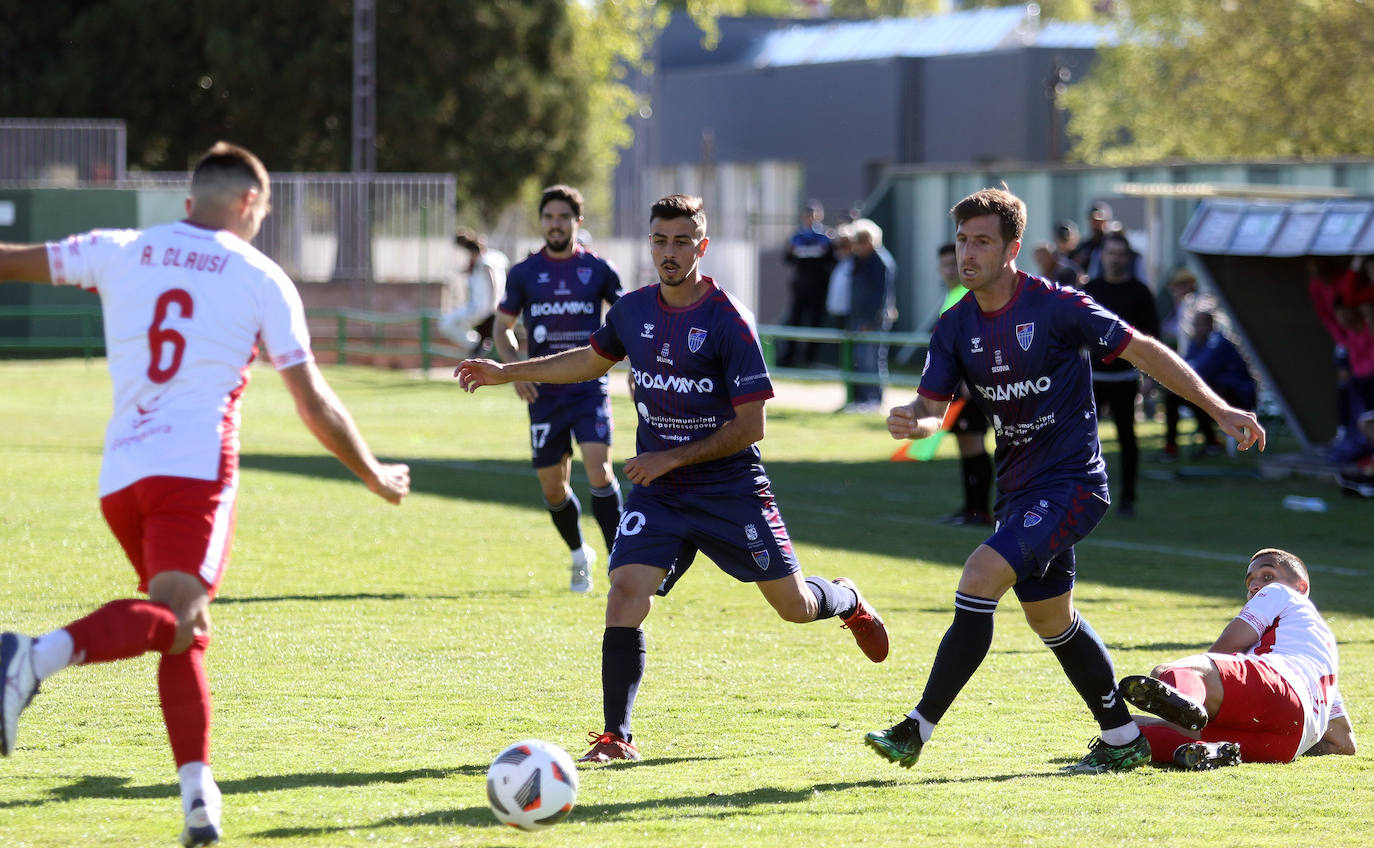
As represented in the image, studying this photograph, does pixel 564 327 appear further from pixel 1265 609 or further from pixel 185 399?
pixel 185 399

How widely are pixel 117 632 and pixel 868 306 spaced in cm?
1848

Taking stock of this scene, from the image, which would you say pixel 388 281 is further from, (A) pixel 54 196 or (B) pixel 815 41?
(B) pixel 815 41

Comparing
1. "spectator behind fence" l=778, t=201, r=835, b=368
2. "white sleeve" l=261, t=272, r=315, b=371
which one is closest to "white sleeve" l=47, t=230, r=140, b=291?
"white sleeve" l=261, t=272, r=315, b=371

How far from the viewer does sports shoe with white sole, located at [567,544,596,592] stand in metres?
10.2

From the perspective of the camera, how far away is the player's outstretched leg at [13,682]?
4652 mm

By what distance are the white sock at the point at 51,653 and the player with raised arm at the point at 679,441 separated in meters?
1.99

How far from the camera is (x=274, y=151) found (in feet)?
127

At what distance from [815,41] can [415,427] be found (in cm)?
3153

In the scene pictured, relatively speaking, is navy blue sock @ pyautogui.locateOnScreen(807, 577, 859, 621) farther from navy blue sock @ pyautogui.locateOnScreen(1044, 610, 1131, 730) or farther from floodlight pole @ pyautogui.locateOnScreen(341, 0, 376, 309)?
floodlight pole @ pyautogui.locateOnScreen(341, 0, 376, 309)

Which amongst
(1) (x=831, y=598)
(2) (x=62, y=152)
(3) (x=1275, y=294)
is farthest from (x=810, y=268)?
(1) (x=831, y=598)

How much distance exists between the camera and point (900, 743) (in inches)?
232

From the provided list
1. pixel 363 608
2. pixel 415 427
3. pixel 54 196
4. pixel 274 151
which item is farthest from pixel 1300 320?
pixel 274 151

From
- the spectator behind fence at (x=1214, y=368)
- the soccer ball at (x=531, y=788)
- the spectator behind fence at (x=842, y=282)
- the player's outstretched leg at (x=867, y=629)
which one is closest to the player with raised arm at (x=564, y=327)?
the player's outstretched leg at (x=867, y=629)

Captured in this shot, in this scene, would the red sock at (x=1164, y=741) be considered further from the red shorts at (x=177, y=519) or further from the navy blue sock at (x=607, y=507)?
the navy blue sock at (x=607, y=507)
